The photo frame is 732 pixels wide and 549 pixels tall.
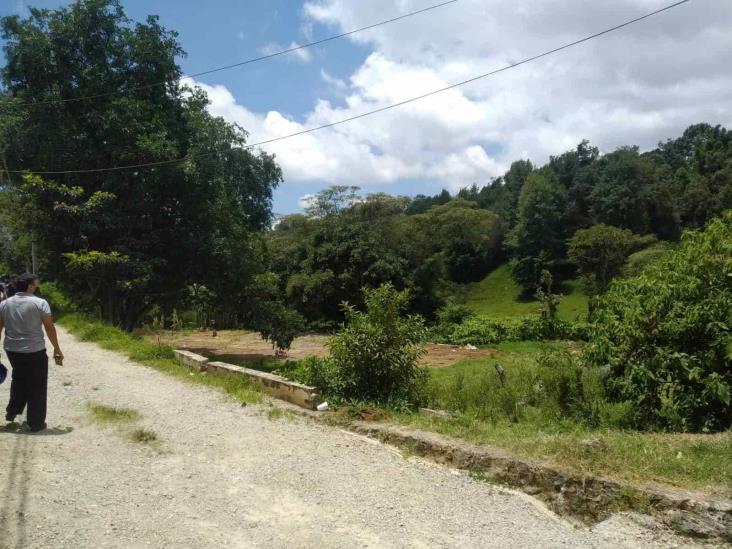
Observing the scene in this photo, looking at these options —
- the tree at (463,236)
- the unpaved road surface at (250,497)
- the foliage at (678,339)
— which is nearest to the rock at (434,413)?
the unpaved road surface at (250,497)

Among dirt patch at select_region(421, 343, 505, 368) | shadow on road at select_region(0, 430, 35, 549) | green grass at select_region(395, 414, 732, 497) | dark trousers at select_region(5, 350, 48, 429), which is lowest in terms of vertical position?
dirt patch at select_region(421, 343, 505, 368)

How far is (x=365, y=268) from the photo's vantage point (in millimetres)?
34219

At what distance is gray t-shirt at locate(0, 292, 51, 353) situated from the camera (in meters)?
5.85

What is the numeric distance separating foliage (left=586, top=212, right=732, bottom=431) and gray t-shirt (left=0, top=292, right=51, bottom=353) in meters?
6.59

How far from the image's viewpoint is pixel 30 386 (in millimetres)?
5875

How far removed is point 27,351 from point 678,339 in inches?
285

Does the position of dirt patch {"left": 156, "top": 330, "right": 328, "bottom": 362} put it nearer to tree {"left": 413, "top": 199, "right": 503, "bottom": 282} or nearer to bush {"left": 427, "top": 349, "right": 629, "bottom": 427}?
bush {"left": 427, "top": 349, "right": 629, "bottom": 427}

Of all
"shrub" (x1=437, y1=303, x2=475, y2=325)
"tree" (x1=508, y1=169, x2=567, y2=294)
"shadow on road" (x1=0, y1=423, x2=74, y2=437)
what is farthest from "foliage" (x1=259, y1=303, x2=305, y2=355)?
"tree" (x1=508, y1=169, x2=567, y2=294)

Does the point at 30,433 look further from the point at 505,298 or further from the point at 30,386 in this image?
the point at 505,298

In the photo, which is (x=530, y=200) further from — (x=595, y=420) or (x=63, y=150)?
(x=595, y=420)

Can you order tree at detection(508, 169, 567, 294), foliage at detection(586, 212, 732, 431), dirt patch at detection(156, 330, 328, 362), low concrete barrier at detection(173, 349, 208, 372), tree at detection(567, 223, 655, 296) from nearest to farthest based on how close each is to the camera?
foliage at detection(586, 212, 732, 431) → low concrete barrier at detection(173, 349, 208, 372) → dirt patch at detection(156, 330, 328, 362) → tree at detection(567, 223, 655, 296) → tree at detection(508, 169, 567, 294)

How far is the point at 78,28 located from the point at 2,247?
28598mm

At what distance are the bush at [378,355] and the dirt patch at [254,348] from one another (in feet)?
41.2

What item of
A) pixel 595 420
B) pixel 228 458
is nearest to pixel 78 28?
pixel 228 458
